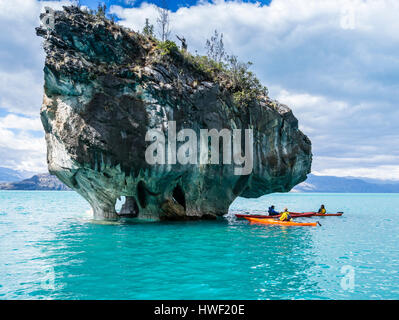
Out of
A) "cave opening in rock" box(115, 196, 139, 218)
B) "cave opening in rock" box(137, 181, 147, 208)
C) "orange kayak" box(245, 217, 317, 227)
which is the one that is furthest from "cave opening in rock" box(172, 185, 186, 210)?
"orange kayak" box(245, 217, 317, 227)

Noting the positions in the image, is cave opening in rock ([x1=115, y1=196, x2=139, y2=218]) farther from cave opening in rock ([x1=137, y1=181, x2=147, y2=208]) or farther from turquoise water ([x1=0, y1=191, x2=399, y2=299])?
turquoise water ([x1=0, y1=191, x2=399, y2=299])

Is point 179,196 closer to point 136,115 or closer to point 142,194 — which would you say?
point 142,194

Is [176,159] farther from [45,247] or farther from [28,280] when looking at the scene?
[28,280]

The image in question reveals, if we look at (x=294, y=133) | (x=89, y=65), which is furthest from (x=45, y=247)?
(x=294, y=133)

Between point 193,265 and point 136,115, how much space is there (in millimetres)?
14717

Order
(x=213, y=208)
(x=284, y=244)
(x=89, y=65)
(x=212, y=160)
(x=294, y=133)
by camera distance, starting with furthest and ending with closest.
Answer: (x=294, y=133), (x=213, y=208), (x=212, y=160), (x=89, y=65), (x=284, y=244)

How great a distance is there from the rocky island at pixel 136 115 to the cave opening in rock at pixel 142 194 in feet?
0.31

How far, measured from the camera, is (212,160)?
27.6 metres

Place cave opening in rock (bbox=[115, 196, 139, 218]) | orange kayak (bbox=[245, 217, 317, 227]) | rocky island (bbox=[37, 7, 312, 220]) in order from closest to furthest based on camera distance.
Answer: rocky island (bbox=[37, 7, 312, 220])
orange kayak (bbox=[245, 217, 317, 227])
cave opening in rock (bbox=[115, 196, 139, 218])

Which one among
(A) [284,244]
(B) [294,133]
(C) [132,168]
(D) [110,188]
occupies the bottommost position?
(A) [284,244]

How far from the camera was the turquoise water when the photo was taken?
1014 cm

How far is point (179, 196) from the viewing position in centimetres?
2956

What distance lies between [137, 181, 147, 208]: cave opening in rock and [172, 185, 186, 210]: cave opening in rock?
3.04 meters
